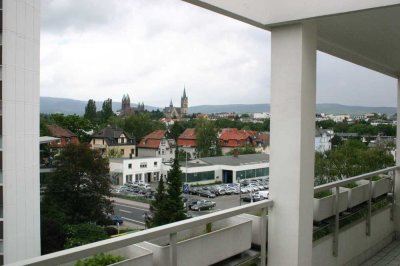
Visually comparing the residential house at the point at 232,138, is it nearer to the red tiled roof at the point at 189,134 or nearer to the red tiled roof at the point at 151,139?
the red tiled roof at the point at 189,134

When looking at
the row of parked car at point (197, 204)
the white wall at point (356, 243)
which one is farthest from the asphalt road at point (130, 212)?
the white wall at point (356, 243)

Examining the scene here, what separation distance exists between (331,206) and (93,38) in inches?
205

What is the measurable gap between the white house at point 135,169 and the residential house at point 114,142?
0.46ft

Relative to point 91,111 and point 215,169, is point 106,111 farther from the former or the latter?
point 215,169

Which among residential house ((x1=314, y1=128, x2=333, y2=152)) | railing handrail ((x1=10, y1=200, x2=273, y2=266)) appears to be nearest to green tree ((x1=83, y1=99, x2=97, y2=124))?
residential house ((x1=314, y1=128, x2=333, y2=152))

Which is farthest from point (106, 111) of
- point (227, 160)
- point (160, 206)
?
point (227, 160)

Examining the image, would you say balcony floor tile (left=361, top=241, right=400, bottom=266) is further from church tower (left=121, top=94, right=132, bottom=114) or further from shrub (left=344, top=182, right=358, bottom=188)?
church tower (left=121, top=94, right=132, bottom=114)

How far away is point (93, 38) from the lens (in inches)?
260

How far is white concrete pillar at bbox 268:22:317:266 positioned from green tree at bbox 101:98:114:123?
3.35 metres

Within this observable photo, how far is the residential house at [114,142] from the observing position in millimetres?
5241

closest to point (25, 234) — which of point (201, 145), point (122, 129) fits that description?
point (122, 129)

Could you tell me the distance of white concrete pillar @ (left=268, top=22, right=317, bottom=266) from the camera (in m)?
2.27

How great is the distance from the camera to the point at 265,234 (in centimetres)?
221

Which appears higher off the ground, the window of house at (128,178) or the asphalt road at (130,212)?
the window of house at (128,178)
